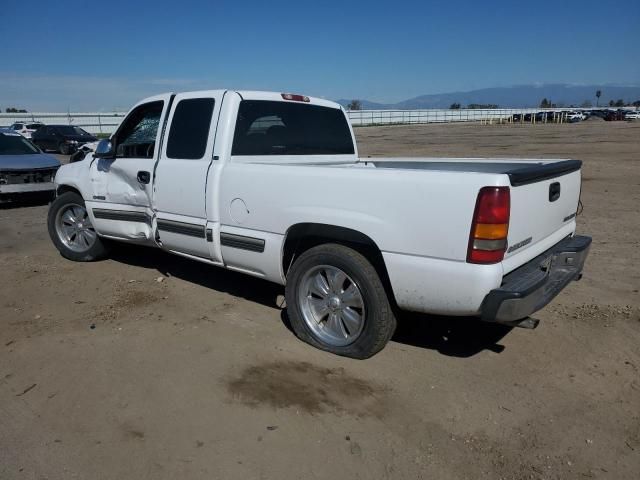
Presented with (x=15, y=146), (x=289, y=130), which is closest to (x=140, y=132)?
(x=289, y=130)

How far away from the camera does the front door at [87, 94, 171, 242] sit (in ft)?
17.5

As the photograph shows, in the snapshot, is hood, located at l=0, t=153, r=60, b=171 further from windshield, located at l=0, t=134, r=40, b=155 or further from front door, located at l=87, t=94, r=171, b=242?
front door, located at l=87, t=94, r=171, b=242

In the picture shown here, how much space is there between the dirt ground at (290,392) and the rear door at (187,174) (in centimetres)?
69

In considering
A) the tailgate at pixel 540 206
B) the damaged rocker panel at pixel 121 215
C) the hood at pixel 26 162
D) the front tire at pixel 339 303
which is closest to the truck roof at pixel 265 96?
the damaged rocker panel at pixel 121 215

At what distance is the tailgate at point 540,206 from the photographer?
11.1 feet

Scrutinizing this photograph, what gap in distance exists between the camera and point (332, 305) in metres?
4.09

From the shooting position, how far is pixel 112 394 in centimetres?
353

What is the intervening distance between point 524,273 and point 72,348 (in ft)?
11.3

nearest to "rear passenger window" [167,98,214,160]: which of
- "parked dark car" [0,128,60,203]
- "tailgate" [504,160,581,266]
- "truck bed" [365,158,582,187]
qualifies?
"truck bed" [365,158,582,187]

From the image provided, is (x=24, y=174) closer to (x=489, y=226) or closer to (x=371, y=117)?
(x=489, y=226)

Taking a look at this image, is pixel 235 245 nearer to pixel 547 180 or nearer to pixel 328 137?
pixel 328 137

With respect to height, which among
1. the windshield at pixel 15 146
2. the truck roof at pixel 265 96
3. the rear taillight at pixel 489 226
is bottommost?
the rear taillight at pixel 489 226

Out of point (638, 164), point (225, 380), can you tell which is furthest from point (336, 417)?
point (638, 164)

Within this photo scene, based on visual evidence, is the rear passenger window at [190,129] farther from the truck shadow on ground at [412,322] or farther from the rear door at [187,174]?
the truck shadow on ground at [412,322]
